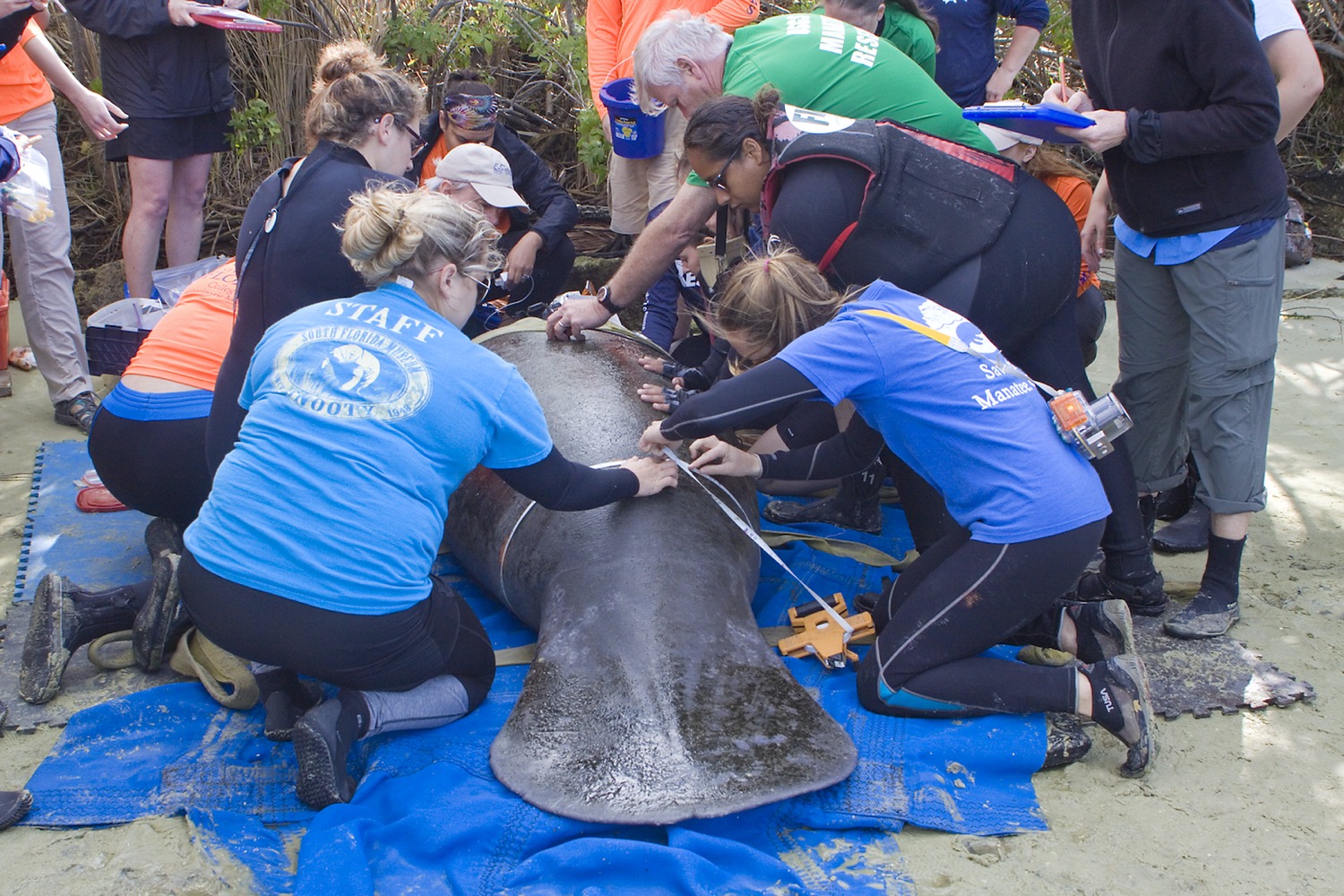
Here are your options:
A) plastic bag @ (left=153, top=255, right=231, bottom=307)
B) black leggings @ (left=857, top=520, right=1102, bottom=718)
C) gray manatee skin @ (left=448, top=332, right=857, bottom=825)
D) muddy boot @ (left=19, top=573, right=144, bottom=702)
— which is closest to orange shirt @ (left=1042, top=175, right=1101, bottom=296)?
gray manatee skin @ (left=448, top=332, right=857, bottom=825)

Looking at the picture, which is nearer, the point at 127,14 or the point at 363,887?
the point at 363,887

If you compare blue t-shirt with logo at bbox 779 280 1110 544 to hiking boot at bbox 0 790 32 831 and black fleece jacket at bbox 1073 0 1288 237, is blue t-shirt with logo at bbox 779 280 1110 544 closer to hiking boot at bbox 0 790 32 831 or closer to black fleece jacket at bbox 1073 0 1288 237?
black fleece jacket at bbox 1073 0 1288 237

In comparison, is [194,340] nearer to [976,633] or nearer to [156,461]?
[156,461]

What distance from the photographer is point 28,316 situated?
4832 millimetres

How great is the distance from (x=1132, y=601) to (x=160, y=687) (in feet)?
9.30

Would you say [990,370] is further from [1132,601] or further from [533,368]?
[533,368]

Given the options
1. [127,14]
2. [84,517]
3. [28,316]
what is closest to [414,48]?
[127,14]

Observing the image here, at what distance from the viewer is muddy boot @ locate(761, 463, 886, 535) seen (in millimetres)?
4051

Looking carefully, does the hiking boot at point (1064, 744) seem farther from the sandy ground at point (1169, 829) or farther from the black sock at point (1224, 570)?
the black sock at point (1224, 570)

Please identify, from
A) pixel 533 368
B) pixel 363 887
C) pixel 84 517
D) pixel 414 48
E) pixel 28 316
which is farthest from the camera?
pixel 414 48

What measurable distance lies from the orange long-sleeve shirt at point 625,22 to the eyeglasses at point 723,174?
1899 mm

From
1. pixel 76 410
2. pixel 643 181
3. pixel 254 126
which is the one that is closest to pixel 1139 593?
pixel 643 181

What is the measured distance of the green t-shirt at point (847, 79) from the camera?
3400 mm

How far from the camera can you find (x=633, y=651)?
2707 millimetres
